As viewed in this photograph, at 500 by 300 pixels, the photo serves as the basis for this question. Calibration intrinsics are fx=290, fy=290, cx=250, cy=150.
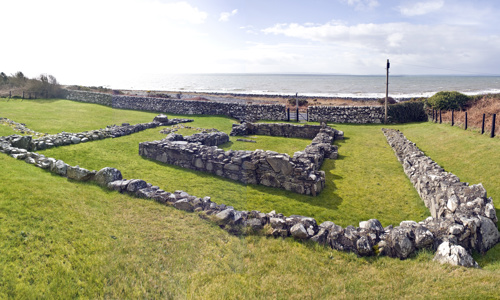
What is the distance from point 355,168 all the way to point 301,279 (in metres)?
9.10

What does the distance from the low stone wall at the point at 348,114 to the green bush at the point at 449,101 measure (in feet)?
15.4

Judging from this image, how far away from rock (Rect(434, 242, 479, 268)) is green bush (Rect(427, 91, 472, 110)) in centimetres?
2625

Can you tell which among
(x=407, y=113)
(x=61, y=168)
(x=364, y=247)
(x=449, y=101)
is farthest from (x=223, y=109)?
(x=364, y=247)

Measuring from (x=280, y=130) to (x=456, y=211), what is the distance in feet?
51.9

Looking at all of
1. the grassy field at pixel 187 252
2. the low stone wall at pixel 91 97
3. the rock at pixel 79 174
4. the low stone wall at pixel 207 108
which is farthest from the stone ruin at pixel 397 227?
the low stone wall at pixel 91 97

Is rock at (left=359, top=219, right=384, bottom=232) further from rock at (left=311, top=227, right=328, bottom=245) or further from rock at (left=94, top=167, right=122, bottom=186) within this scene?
rock at (left=94, top=167, right=122, bottom=186)

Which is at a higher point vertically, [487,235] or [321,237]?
[487,235]

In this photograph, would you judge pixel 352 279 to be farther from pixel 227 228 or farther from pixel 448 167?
pixel 448 167

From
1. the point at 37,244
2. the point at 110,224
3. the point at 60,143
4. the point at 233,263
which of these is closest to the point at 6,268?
the point at 37,244

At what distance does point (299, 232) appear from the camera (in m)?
6.33

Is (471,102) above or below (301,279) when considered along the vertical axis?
above

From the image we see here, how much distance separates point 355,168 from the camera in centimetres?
1312

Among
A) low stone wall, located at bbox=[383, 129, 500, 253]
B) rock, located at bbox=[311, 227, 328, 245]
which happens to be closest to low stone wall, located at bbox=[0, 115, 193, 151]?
rock, located at bbox=[311, 227, 328, 245]

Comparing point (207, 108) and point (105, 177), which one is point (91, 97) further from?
point (105, 177)
